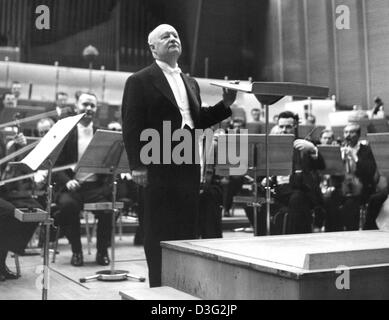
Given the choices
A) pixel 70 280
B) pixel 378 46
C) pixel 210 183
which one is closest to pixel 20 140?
pixel 70 280

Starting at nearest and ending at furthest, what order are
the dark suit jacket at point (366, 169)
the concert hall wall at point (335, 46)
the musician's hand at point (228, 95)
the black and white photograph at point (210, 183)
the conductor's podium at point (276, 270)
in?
1. the conductor's podium at point (276, 270)
2. the black and white photograph at point (210, 183)
3. the musician's hand at point (228, 95)
4. the concert hall wall at point (335, 46)
5. the dark suit jacket at point (366, 169)

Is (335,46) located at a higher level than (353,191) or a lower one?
higher

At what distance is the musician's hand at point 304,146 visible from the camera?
12.0ft

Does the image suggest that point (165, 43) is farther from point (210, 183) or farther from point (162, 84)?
point (210, 183)

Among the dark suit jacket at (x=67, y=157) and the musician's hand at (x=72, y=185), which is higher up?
the dark suit jacket at (x=67, y=157)

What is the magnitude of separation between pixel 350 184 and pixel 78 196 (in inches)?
91.1

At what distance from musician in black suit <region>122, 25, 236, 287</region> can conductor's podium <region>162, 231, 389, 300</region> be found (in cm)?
53

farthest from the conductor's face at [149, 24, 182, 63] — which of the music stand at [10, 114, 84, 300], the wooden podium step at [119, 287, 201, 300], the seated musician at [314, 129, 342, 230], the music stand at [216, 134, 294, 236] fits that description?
the seated musician at [314, 129, 342, 230]

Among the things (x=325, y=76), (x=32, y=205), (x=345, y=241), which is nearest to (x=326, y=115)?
(x=325, y=76)

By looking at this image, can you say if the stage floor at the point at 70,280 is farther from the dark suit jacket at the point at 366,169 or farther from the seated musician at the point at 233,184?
the dark suit jacket at the point at 366,169

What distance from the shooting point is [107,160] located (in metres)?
3.38

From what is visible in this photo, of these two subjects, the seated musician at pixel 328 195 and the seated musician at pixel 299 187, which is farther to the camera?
the seated musician at pixel 328 195

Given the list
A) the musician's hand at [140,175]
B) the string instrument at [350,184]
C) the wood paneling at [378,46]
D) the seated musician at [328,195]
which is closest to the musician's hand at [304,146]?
the wood paneling at [378,46]

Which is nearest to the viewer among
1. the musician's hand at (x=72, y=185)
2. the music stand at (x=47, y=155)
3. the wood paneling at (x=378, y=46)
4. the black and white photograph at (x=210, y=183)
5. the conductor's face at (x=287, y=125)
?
the black and white photograph at (x=210, y=183)
